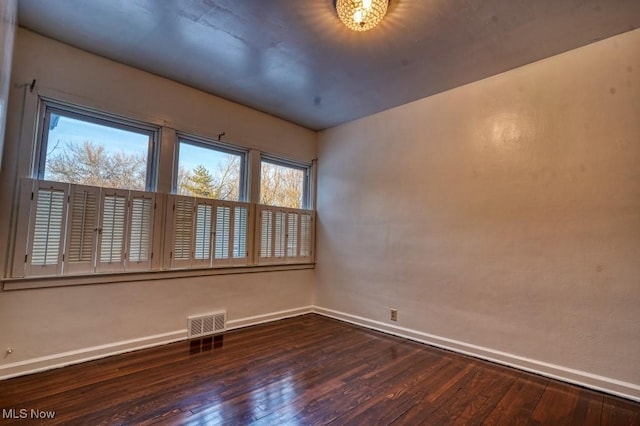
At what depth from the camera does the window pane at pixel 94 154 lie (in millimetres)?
2658

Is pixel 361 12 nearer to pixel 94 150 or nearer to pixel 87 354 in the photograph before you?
pixel 94 150

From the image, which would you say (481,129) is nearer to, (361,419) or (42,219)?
(361,419)

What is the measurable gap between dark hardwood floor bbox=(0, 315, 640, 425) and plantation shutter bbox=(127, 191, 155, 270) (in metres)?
0.83

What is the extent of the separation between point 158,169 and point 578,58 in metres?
3.87

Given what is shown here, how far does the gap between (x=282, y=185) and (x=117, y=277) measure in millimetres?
2237

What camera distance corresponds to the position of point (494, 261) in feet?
9.45

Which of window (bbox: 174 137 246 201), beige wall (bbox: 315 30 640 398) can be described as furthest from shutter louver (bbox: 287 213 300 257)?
beige wall (bbox: 315 30 640 398)

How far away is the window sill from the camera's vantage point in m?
2.39

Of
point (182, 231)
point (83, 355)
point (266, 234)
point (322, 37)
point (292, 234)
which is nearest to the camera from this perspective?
point (322, 37)

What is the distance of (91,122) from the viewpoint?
2.86 metres

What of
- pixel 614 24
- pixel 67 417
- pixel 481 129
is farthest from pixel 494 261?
pixel 67 417

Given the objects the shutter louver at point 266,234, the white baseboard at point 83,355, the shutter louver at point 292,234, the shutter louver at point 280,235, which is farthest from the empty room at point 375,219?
the shutter louver at point 292,234

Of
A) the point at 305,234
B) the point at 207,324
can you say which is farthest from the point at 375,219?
the point at 207,324

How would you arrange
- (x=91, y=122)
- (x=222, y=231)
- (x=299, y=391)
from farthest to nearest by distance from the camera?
(x=222, y=231) < (x=91, y=122) < (x=299, y=391)
